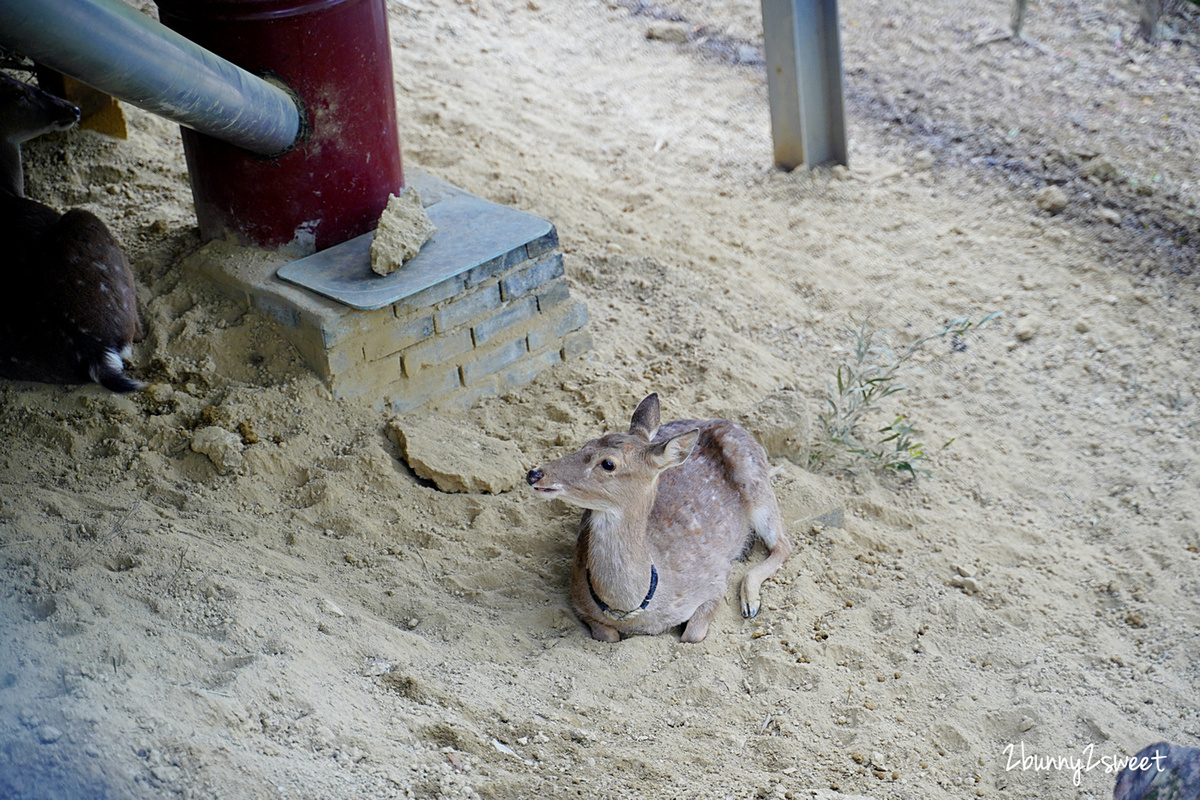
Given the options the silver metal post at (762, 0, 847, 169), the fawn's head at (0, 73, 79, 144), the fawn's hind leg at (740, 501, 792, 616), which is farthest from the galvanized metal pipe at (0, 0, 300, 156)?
the silver metal post at (762, 0, 847, 169)

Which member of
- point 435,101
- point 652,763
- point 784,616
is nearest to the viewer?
point 652,763

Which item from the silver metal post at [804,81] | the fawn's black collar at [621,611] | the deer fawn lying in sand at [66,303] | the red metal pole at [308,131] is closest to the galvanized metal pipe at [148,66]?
the red metal pole at [308,131]

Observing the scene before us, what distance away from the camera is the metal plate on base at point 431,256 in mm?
4344

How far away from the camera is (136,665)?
9.50 ft

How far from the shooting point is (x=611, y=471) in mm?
3646

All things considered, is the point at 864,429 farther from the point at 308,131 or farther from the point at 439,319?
the point at 308,131

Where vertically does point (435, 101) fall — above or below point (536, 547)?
above

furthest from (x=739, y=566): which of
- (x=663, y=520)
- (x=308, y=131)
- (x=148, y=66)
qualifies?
(x=148, y=66)

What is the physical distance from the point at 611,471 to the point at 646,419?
365 mm

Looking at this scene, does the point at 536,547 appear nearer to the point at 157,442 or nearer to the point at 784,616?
the point at 784,616

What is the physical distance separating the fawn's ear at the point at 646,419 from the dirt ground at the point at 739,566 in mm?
667

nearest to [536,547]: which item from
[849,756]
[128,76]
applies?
[849,756]

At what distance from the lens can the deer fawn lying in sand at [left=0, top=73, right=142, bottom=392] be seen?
169 inches

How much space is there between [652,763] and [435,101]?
5454mm
